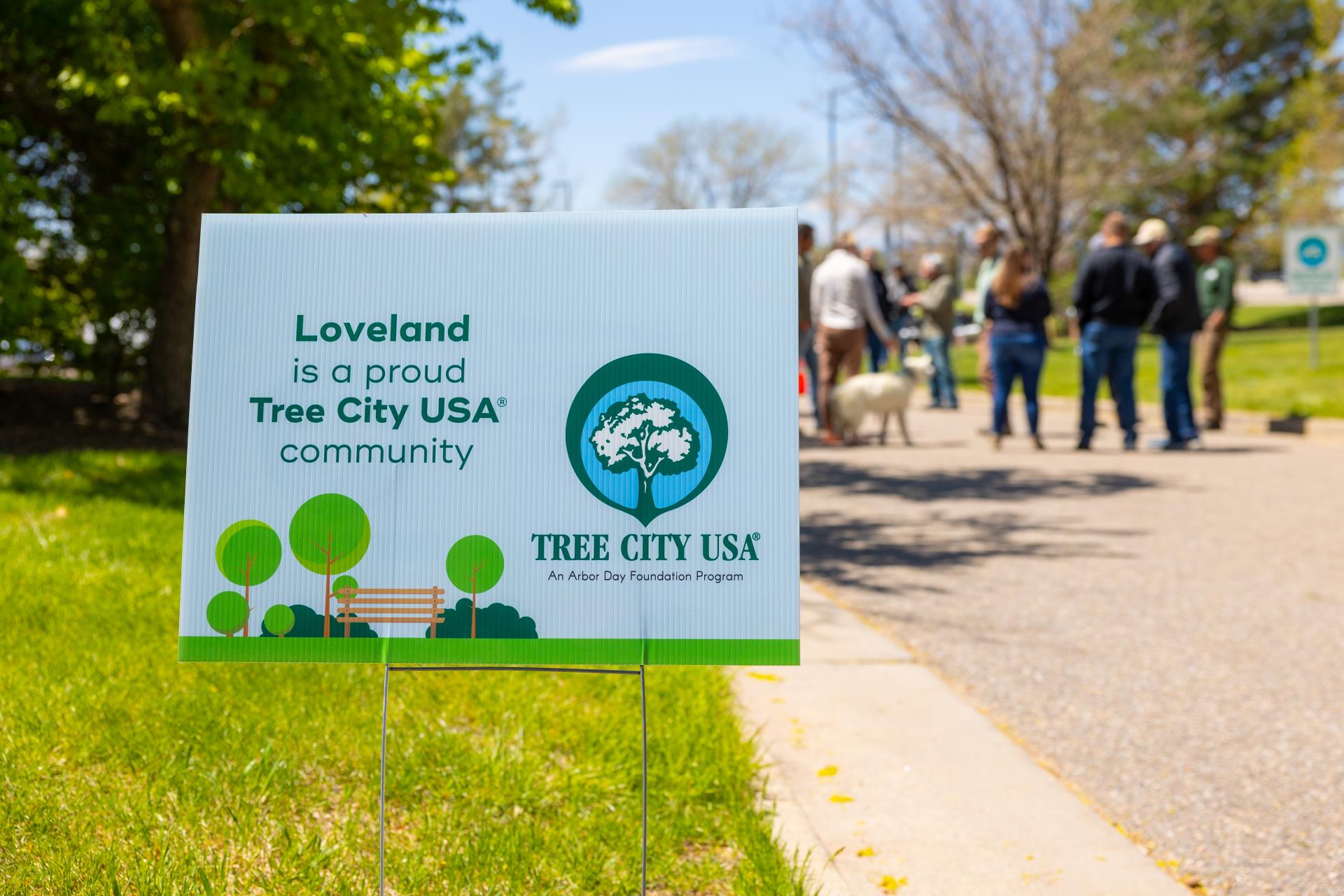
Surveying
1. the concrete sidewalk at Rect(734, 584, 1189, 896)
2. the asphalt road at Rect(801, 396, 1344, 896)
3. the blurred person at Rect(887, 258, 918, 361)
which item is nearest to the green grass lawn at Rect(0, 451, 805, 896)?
the concrete sidewalk at Rect(734, 584, 1189, 896)

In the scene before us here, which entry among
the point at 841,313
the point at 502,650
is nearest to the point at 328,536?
the point at 502,650

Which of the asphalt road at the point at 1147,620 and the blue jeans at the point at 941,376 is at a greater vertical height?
the blue jeans at the point at 941,376

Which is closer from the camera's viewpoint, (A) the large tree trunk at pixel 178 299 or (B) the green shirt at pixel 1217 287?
(A) the large tree trunk at pixel 178 299

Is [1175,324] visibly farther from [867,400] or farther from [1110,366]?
[867,400]

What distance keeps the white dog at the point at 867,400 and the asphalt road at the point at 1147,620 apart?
1.51 meters

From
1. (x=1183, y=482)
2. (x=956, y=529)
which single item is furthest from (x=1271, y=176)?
(x=956, y=529)

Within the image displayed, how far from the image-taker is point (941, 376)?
1844cm

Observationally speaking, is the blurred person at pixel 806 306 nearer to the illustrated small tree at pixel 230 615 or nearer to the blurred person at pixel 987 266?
the blurred person at pixel 987 266

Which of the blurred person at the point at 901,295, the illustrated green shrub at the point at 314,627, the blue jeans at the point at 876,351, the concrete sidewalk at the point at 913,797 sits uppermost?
the blurred person at the point at 901,295

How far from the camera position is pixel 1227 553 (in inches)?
295

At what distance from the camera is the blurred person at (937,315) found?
1684 cm

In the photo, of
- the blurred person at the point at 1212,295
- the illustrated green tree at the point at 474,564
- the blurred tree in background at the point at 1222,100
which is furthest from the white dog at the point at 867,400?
the blurred tree in background at the point at 1222,100

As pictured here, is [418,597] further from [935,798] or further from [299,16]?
[299,16]

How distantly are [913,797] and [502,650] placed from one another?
1.63 metres
